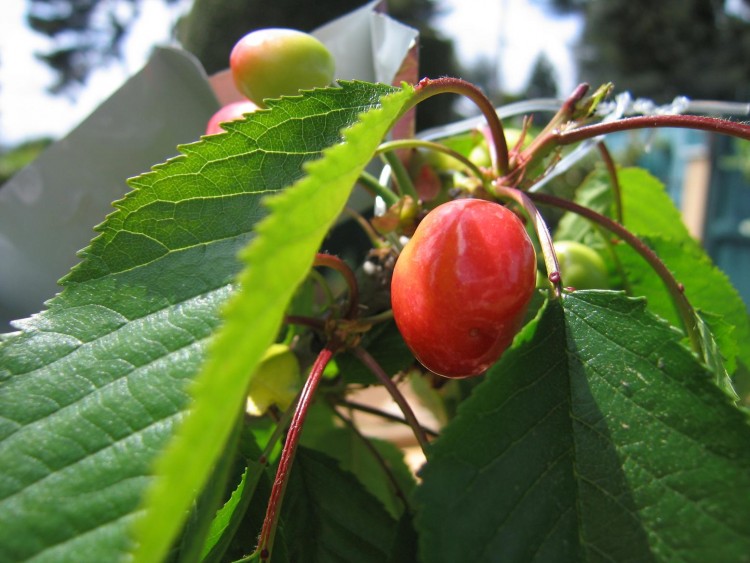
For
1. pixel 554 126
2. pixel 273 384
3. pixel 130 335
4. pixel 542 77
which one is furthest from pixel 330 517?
pixel 542 77

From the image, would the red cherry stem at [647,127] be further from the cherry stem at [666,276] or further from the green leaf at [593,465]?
the green leaf at [593,465]

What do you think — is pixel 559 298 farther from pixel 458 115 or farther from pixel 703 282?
pixel 458 115

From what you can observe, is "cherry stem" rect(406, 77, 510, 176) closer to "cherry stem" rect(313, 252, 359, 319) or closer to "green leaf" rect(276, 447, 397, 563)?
"cherry stem" rect(313, 252, 359, 319)

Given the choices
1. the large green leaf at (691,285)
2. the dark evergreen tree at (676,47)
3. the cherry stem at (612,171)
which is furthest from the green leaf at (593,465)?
the dark evergreen tree at (676,47)

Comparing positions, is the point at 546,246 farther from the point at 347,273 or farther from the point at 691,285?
the point at 691,285

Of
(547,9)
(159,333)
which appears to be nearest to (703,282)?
(159,333)
